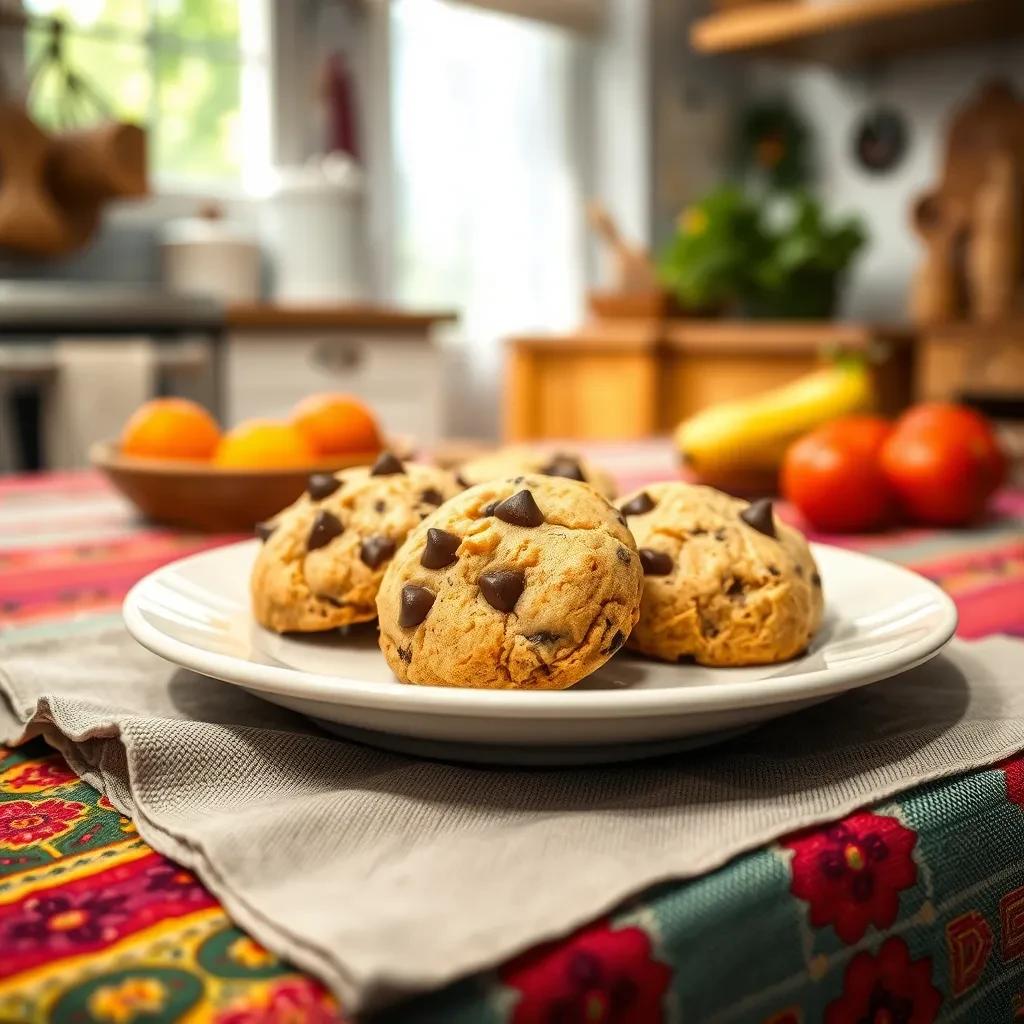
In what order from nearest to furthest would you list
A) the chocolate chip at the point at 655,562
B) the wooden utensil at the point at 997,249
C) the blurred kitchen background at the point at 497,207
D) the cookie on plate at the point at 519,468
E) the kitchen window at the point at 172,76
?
the chocolate chip at the point at 655,562, the cookie on plate at the point at 519,468, the wooden utensil at the point at 997,249, the blurred kitchen background at the point at 497,207, the kitchen window at the point at 172,76

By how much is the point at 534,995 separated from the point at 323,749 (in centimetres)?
19

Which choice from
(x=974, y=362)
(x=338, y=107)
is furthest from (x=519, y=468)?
(x=338, y=107)

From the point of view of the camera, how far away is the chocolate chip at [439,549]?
487 millimetres

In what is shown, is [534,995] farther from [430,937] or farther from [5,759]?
[5,759]

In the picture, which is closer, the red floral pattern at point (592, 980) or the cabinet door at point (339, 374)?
the red floral pattern at point (592, 980)

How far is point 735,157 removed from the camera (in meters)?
4.07

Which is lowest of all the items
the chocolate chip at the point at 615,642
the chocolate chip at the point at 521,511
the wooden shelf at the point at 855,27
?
the chocolate chip at the point at 615,642

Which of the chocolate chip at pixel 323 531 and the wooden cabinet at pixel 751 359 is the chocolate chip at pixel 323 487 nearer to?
the chocolate chip at pixel 323 531

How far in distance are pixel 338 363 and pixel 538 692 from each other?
8.98 feet

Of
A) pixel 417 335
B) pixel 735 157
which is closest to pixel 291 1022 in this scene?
pixel 417 335

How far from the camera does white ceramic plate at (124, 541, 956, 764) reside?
43cm

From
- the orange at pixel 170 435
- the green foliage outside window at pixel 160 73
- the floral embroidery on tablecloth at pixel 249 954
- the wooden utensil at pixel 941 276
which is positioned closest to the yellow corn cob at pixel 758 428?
the orange at pixel 170 435

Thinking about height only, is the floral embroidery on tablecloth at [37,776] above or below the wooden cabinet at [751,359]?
below

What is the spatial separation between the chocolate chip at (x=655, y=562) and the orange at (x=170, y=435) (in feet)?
2.25
